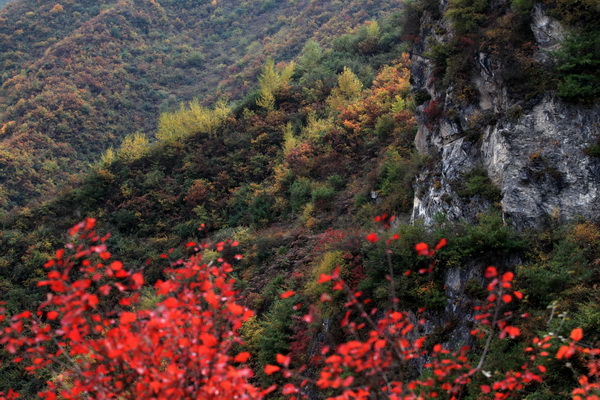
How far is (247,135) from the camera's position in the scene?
30203 mm

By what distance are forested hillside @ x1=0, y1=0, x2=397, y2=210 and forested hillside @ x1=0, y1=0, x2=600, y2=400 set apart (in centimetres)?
46

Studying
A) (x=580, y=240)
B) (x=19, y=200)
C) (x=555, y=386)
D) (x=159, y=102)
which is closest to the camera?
(x=555, y=386)

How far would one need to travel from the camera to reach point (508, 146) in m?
10.2

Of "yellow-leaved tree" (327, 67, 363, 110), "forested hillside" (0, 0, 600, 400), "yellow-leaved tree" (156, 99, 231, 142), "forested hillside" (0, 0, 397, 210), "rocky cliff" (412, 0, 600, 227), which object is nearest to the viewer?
"forested hillside" (0, 0, 600, 400)

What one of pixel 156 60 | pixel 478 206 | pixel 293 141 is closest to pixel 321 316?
pixel 478 206

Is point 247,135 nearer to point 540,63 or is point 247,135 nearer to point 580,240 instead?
point 540,63

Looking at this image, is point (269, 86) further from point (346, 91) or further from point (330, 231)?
point (330, 231)

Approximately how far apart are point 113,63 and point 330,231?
167 ft

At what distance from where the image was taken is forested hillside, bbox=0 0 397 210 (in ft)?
134

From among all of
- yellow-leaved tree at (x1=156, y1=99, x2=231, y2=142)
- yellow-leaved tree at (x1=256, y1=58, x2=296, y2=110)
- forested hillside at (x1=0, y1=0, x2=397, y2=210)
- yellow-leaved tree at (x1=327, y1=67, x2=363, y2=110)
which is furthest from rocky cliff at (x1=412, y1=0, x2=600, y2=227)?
forested hillside at (x1=0, y1=0, x2=397, y2=210)

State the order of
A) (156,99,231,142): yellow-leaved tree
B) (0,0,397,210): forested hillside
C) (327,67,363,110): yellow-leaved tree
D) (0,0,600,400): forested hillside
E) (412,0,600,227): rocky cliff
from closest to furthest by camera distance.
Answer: (0,0,600,400): forested hillside < (412,0,600,227): rocky cliff < (327,67,363,110): yellow-leaved tree < (156,99,231,142): yellow-leaved tree < (0,0,397,210): forested hillside

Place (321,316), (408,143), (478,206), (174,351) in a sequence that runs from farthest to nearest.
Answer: (408,143)
(321,316)
(478,206)
(174,351)

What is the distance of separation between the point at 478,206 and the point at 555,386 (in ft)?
15.9

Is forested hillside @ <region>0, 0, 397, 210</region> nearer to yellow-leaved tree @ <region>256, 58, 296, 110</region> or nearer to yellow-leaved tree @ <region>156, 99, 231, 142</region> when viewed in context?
yellow-leaved tree @ <region>156, 99, 231, 142</region>
